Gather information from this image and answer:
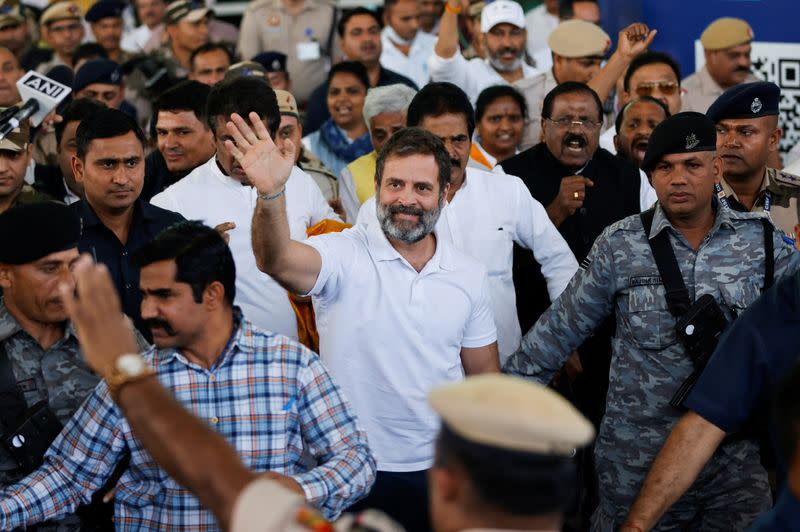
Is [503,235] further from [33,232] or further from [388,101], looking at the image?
[33,232]

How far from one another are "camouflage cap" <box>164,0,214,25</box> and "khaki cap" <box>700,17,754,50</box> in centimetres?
414

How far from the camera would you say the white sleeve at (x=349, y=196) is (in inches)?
243

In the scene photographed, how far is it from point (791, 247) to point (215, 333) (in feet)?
7.64

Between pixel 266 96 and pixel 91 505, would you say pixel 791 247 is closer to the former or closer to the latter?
pixel 266 96

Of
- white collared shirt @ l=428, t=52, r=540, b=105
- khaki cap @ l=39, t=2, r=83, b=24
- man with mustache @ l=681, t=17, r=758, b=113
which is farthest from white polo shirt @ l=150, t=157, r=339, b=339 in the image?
khaki cap @ l=39, t=2, r=83, b=24

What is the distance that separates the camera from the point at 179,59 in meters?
10.1

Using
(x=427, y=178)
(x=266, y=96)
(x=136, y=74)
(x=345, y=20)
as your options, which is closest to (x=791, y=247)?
(x=427, y=178)

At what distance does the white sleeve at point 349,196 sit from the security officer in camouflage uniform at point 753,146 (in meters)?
1.79

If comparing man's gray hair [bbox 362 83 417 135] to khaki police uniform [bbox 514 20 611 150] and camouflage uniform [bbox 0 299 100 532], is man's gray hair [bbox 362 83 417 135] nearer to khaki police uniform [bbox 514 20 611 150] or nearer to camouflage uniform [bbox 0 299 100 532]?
khaki police uniform [bbox 514 20 611 150]

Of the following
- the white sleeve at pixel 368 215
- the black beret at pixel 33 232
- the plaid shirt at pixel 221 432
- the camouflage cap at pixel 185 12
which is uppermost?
the camouflage cap at pixel 185 12

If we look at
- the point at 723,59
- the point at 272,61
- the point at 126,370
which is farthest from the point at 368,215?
the point at 723,59

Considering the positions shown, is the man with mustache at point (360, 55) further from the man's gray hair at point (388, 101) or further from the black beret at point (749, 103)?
the black beret at point (749, 103)

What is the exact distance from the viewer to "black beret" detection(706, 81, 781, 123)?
18.0 feet

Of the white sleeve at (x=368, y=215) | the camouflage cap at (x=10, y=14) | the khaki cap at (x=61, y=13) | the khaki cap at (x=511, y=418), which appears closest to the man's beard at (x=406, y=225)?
the white sleeve at (x=368, y=215)
